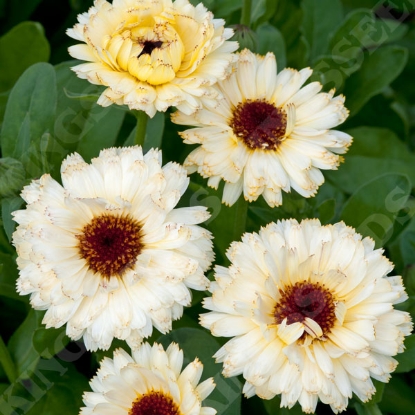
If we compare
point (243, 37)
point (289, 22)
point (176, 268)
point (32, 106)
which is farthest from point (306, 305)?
point (289, 22)

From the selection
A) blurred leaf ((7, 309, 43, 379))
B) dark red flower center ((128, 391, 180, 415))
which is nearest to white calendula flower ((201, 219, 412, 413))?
dark red flower center ((128, 391, 180, 415))

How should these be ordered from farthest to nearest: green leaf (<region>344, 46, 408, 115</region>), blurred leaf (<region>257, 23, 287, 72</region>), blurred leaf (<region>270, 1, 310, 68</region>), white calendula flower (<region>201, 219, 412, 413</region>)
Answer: blurred leaf (<region>270, 1, 310, 68</region>) < green leaf (<region>344, 46, 408, 115</region>) < blurred leaf (<region>257, 23, 287, 72</region>) < white calendula flower (<region>201, 219, 412, 413</region>)

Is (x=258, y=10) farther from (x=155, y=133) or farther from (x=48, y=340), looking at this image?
(x=48, y=340)

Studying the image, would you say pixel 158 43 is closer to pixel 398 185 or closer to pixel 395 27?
pixel 398 185

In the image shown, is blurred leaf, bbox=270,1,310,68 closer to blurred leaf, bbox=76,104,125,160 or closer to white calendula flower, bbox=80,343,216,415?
blurred leaf, bbox=76,104,125,160

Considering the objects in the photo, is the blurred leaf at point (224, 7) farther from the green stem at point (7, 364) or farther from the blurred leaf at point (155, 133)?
the green stem at point (7, 364)

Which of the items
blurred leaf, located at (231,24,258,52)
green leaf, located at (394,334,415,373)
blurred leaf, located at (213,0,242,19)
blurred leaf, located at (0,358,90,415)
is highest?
blurred leaf, located at (231,24,258,52)
